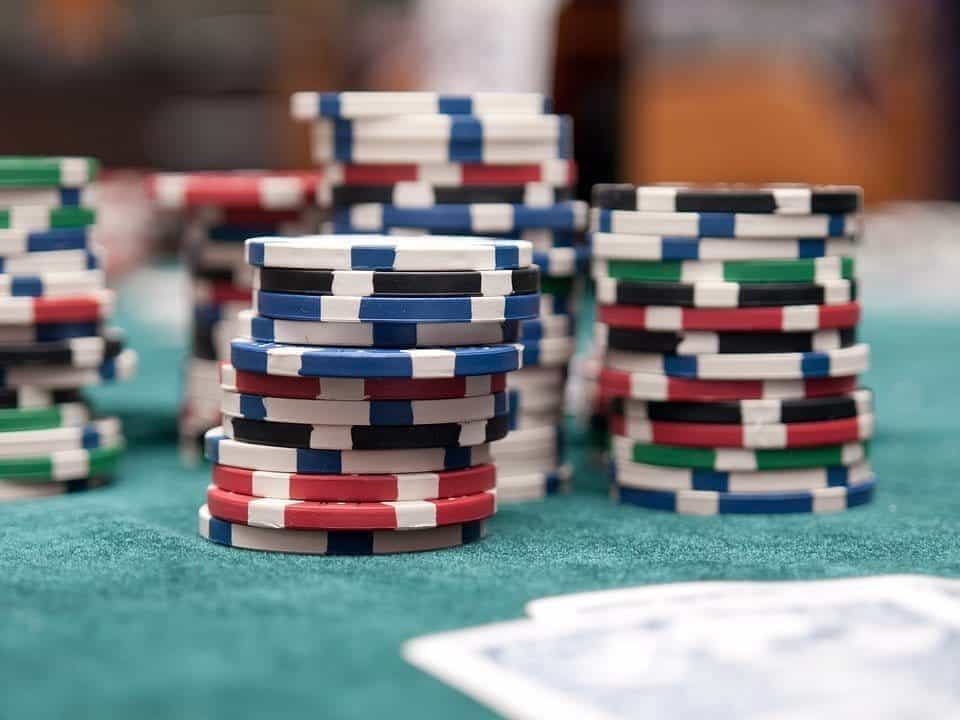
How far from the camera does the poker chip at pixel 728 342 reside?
299 cm

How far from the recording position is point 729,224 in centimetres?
296

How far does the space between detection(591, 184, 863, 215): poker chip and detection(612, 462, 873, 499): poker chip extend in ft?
1.66

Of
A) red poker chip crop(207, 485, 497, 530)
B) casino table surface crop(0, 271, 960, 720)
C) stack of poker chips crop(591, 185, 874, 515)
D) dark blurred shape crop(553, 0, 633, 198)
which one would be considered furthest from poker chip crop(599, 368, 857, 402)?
dark blurred shape crop(553, 0, 633, 198)

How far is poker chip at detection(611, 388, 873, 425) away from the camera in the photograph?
300 centimetres

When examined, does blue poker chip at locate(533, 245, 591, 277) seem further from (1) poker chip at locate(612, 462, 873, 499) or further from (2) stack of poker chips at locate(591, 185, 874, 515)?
(1) poker chip at locate(612, 462, 873, 499)

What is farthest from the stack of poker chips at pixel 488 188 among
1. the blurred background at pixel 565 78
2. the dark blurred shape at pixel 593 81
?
the dark blurred shape at pixel 593 81

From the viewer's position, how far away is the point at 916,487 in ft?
11.0

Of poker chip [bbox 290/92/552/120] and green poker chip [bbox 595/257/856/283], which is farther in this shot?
poker chip [bbox 290/92/552/120]

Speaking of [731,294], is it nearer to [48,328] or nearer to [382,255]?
[382,255]

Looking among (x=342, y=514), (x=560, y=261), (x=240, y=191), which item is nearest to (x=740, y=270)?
(x=560, y=261)

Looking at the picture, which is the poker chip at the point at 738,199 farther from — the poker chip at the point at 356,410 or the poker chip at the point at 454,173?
the poker chip at the point at 356,410

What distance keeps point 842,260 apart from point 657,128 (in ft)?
19.2

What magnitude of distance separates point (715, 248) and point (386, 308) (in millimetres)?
745

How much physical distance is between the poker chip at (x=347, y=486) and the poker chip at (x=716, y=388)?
0.55m
